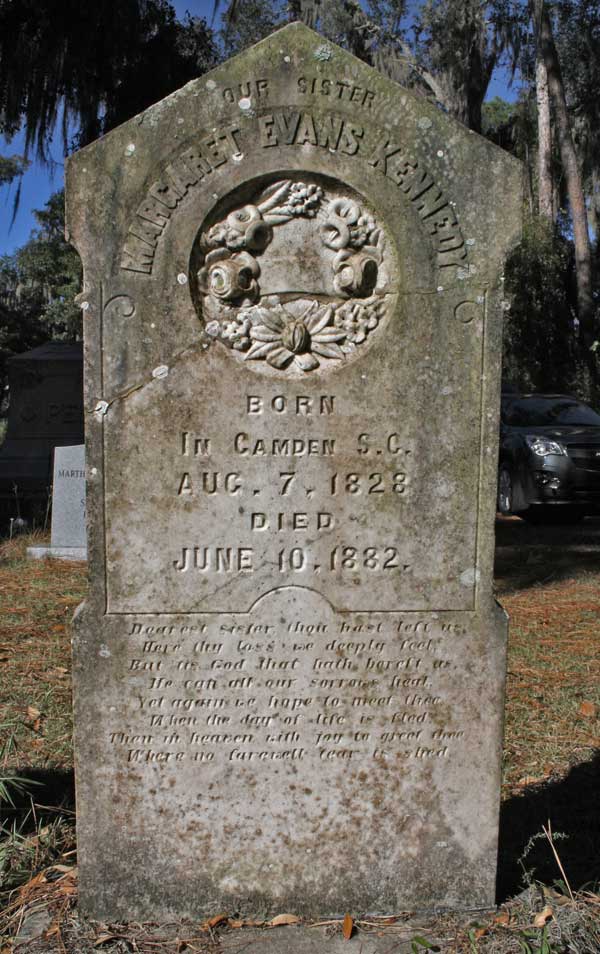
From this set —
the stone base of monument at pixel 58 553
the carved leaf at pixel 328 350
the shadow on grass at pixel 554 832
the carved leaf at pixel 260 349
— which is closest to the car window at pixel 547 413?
the stone base of monument at pixel 58 553

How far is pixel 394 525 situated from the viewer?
2836 millimetres

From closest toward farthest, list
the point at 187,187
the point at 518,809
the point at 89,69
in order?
the point at 187,187
the point at 518,809
the point at 89,69

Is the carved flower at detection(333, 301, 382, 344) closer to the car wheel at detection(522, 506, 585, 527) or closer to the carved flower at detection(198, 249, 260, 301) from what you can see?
the carved flower at detection(198, 249, 260, 301)

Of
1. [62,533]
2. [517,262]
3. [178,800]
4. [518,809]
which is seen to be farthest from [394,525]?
[517,262]

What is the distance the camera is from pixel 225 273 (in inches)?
108

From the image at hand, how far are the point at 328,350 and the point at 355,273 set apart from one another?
259mm

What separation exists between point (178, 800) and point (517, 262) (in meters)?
19.4

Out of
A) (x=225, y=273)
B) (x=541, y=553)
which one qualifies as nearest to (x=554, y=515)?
(x=541, y=553)

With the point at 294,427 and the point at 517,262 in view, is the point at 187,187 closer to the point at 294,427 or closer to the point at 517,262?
the point at 294,427

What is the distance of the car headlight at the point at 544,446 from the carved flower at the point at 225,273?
969 cm

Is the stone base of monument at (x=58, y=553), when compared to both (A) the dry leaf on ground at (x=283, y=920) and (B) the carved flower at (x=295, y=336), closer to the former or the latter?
(A) the dry leaf on ground at (x=283, y=920)

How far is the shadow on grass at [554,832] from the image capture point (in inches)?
123

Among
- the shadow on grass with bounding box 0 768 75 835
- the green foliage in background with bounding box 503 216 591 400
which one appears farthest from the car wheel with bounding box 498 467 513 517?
the shadow on grass with bounding box 0 768 75 835

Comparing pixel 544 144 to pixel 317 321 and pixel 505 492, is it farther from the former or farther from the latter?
pixel 317 321
